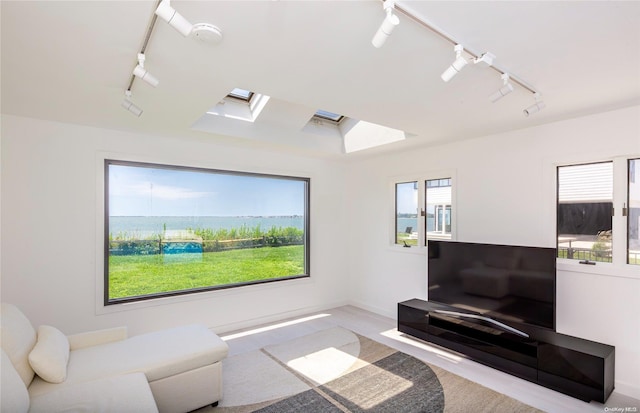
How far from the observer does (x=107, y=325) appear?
3.38m

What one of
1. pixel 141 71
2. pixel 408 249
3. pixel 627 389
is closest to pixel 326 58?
pixel 141 71

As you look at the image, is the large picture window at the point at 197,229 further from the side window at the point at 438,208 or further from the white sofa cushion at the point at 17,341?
the side window at the point at 438,208

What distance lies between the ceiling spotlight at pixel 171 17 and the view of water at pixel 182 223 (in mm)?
2866

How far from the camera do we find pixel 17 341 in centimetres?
199

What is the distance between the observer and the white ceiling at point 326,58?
1.46 m

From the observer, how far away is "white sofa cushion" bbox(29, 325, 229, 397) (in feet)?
7.00

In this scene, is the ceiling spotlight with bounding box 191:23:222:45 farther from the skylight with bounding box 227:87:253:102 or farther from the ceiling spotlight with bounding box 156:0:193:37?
the skylight with bounding box 227:87:253:102

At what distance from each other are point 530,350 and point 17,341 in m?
3.89

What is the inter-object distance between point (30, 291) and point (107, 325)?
759mm

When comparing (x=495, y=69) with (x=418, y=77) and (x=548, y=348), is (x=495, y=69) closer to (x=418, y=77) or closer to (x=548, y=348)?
(x=418, y=77)

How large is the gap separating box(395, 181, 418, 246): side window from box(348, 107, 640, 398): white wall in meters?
0.12

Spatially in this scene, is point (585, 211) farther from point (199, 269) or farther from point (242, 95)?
point (199, 269)

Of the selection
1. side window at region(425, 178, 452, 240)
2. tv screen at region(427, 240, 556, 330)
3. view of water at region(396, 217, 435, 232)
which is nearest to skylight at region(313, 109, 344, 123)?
side window at region(425, 178, 452, 240)

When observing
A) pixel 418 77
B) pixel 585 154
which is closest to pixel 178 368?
pixel 418 77
